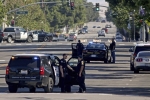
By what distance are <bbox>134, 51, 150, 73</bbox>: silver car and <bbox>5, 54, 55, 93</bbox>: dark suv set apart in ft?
41.5

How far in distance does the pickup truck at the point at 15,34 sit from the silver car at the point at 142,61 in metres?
44.1

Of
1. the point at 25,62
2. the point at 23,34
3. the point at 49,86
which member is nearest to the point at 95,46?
the point at 49,86

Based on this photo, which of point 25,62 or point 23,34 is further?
point 23,34

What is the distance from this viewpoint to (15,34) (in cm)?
8300

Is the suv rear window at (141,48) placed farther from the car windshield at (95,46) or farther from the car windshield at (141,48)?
the car windshield at (95,46)

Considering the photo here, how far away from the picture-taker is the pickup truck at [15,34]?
8188 cm

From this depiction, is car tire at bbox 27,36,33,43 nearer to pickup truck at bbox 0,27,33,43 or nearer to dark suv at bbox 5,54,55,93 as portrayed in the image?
pickup truck at bbox 0,27,33,43

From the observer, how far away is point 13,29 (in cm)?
8181

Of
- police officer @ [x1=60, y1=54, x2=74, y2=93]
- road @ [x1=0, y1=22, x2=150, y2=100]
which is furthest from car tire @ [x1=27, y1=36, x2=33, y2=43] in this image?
police officer @ [x1=60, y1=54, x2=74, y2=93]

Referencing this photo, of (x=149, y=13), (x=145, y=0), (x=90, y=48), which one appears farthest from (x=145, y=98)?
(x=90, y=48)

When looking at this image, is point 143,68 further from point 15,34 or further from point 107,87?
point 15,34

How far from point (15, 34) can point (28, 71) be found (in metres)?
58.3

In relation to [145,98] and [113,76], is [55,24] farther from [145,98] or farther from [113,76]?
[145,98]

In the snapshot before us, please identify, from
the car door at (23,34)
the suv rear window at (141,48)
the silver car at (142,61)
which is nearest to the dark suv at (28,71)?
the silver car at (142,61)
